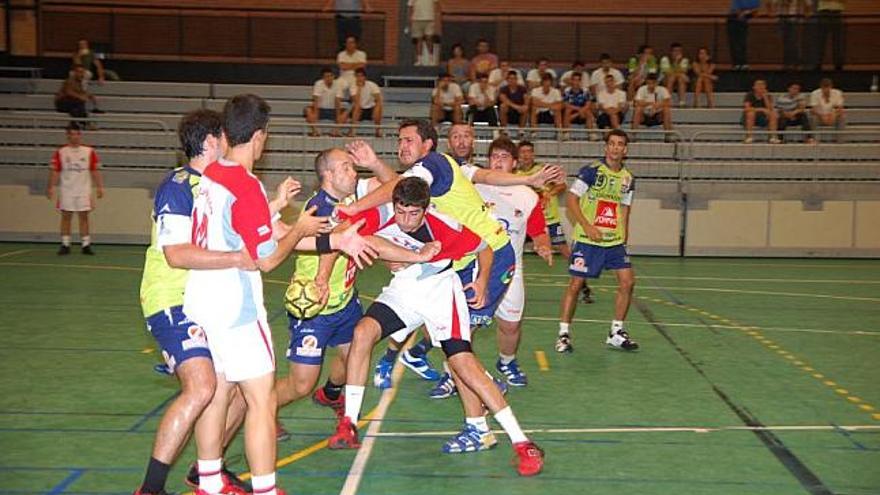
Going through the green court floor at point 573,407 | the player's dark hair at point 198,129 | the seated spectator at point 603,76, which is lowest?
the green court floor at point 573,407

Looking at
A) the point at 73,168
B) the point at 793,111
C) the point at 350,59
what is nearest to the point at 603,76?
the point at 793,111

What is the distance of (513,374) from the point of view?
396 inches

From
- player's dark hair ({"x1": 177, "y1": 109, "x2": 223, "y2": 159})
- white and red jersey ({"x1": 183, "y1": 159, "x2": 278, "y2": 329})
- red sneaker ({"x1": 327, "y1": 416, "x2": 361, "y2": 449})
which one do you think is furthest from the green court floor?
player's dark hair ({"x1": 177, "y1": 109, "x2": 223, "y2": 159})

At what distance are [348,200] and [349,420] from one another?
1.58 m

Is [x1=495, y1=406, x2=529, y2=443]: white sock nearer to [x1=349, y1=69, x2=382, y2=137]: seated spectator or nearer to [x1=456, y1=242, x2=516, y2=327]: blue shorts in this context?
[x1=456, y1=242, x2=516, y2=327]: blue shorts

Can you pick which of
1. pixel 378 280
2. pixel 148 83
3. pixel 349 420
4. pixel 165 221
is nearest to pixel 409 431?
pixel 349 420

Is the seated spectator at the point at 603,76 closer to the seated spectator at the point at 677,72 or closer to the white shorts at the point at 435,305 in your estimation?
the seated spectator at the point at 677,72

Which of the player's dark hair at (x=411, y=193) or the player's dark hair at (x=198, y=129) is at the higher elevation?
the player's dark hair at (x=198, y=129)

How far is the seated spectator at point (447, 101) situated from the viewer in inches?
930

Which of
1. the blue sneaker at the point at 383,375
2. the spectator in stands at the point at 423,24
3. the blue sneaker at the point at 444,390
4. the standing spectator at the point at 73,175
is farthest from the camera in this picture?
the spectator in stands at the point at 423,24

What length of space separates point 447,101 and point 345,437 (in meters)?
16.6

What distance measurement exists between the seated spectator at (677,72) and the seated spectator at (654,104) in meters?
1.66

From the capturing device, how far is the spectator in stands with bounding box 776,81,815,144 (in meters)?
23.8

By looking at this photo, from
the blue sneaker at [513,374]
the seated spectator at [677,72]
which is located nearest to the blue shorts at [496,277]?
the blue sneaker at [513,374]
